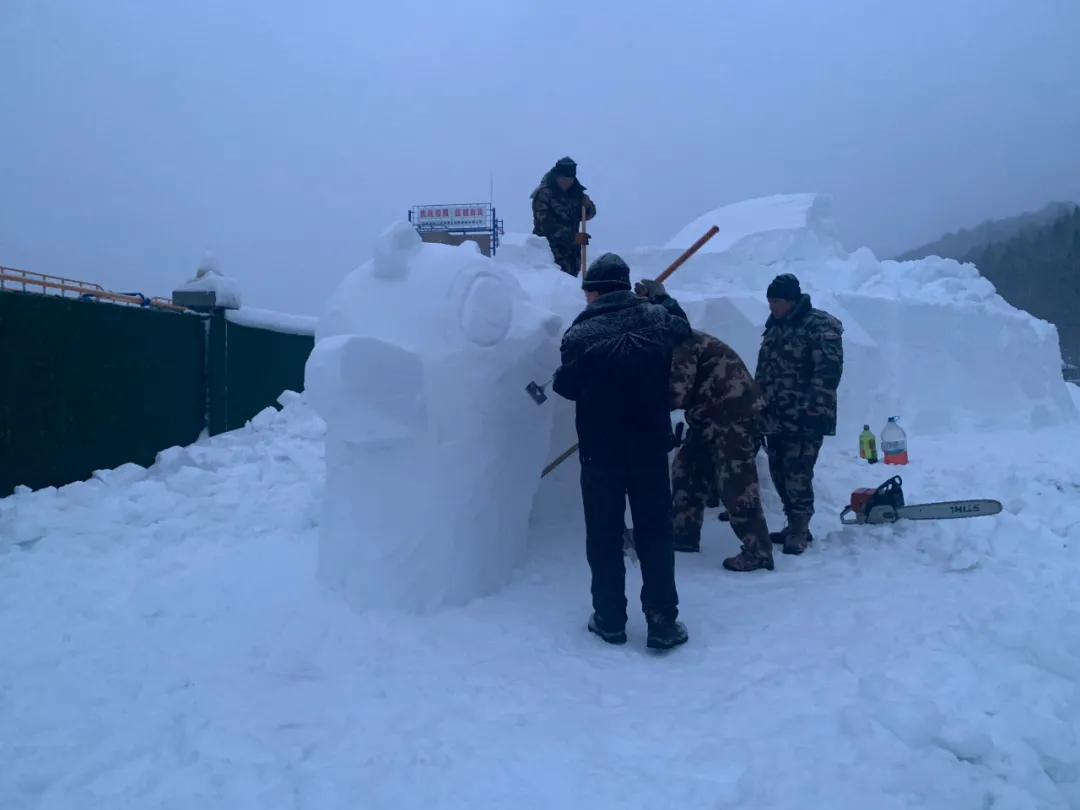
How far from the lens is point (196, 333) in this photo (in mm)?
7898

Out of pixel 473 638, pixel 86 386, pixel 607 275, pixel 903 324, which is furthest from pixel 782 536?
A: pixel 903 324

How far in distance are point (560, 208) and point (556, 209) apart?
3 centimetres

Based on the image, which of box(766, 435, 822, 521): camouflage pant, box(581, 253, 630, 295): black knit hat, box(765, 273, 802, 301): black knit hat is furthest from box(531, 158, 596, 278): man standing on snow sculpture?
box(581, 253, 630, 295): black knit hat

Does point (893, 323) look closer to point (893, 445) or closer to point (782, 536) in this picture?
point (893, 445)

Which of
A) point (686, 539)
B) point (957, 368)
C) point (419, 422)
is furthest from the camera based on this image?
point (957, 368)

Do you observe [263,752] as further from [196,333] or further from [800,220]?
[800,220]

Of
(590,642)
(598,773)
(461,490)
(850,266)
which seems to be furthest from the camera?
(850,266)

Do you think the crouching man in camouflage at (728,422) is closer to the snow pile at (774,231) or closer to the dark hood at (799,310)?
the dark hood at (799,310)

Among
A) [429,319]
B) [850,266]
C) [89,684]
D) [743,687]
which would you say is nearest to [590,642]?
[743,687]

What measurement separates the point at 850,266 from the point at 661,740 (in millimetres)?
9322

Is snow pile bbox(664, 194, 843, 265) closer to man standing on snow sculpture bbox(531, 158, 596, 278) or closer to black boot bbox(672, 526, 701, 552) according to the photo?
man standing on snow sculpture bbox(531, 158, 596, 278)

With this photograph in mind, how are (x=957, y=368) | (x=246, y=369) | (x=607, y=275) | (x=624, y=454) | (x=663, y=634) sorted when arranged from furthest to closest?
(x=957, y=368) < (x=246, y=369) < (x=607, y=275) < (x=624, y=454) < (x=663, y=634)

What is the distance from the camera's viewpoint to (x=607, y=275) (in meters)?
3.26

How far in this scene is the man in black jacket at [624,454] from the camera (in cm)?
296
